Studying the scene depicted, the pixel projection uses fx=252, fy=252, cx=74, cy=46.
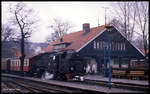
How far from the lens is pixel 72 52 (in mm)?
25203

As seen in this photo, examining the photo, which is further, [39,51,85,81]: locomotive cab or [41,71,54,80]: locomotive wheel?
[41,71,54,80]: locomotive wheel

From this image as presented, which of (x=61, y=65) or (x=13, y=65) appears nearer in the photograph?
(x=61, y=65)

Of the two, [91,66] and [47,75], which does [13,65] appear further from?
[47,75]

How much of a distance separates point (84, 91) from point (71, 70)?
26.5 feet

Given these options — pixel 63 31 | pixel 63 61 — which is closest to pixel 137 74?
pixel 63 61

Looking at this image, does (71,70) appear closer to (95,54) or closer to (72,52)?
(72,52)

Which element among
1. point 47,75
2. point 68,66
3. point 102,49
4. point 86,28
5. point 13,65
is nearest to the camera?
point 68,66

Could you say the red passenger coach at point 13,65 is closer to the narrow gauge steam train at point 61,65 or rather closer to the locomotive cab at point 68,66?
the narrow gauge steam train at point 61,65

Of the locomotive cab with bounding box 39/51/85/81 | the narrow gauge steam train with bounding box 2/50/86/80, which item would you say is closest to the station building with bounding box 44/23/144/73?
the narrow gauge steam train with bounding box 2/50/86/80

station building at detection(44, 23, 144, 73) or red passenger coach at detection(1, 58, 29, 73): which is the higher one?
station building at detection(44, 23, 144, 73)

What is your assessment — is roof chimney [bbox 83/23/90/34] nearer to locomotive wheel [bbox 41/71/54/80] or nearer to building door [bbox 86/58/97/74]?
building door [bbox 86/58/97/74]

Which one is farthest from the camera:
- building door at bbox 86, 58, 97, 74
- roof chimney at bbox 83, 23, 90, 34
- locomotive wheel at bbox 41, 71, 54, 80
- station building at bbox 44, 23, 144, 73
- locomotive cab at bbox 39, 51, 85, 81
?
roof chimney at bbox 83, 23, 90, 34

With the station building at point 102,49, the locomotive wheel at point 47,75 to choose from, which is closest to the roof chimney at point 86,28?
the station building at point 102,49

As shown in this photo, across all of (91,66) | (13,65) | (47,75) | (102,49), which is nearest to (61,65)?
(47,75)
